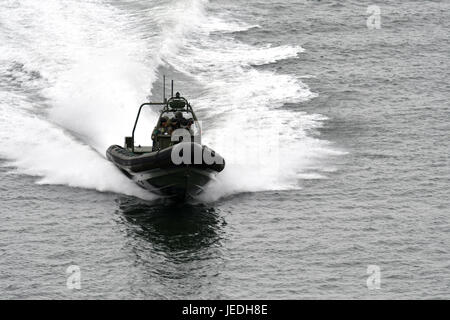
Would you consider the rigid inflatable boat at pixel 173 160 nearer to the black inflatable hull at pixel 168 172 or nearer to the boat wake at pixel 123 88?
the black inflatable hull at pixel 168 172

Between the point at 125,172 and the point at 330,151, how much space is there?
8.00 metres

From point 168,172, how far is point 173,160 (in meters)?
0.63

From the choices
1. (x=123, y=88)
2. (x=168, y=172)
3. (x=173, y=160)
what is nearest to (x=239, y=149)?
(x=168, y=172)

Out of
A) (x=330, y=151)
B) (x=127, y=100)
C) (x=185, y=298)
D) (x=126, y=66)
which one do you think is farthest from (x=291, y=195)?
(x=126, y=66)

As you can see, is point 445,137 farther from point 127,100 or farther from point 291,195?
point 127,100

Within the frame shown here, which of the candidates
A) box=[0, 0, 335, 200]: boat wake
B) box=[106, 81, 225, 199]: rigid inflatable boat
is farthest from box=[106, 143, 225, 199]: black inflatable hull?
box=[0, 0, 335, 200]: boat wake

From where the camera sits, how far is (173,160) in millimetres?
28891

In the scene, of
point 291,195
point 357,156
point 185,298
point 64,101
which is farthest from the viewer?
point 64,101

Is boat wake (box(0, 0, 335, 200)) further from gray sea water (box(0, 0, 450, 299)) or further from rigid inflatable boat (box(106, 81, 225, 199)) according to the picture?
rigid inflatable boat (box(106, 81, 225, 199))

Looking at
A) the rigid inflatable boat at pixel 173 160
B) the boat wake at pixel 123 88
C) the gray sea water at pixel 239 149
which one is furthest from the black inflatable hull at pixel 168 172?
the boat wake at pixel 123 88

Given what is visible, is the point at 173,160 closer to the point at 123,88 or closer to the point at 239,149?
the point at 239,149

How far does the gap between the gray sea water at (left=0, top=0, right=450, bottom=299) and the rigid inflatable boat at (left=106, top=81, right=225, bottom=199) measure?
2.55 ft

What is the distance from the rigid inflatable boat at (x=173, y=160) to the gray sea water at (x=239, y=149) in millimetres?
778

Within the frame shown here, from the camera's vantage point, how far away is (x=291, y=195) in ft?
103
